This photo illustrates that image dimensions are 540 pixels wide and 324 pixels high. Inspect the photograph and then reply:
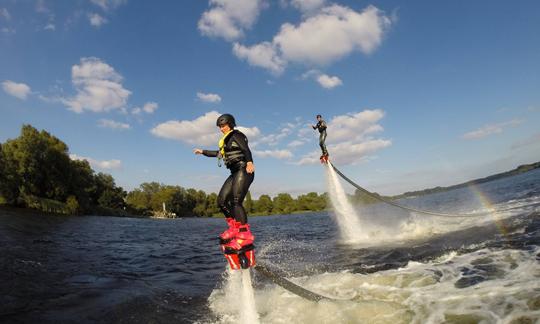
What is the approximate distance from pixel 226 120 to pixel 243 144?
0.86 metres

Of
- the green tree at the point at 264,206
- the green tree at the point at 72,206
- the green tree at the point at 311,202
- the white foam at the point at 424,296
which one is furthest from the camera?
the green tree at the point at 264,206

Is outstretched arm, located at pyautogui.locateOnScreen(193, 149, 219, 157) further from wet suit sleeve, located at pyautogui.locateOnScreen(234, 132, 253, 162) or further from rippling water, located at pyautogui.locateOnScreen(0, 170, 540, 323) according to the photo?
rippling water, located at pyautogui.locateOnScreen(0, 170, 540, 323)

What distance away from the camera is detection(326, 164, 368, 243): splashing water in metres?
20.5

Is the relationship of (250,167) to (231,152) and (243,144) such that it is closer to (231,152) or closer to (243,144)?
(243,144)

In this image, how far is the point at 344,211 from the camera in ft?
78.1

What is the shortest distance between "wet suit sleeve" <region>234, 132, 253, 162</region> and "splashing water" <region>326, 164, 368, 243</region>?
1166 cm

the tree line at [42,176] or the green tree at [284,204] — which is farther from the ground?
the tree line at [42,176]

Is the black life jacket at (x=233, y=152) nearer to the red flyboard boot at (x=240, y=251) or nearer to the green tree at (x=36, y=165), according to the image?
the red flyboard boot at (x=240, y=251)

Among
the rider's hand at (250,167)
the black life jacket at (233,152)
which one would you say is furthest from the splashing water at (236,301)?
the black life jacket at (233,152)

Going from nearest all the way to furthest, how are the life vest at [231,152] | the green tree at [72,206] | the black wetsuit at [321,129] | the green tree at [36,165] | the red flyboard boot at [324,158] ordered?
the life vest at [231,152]
the black wetsuit at [321,129]
the red flyboard boot at [324,158]
the green tree at [36,165]
the green tree at [72,206]

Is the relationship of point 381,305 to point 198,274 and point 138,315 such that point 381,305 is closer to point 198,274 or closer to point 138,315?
point 138,315

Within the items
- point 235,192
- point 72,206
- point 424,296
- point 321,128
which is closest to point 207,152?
point 235,192

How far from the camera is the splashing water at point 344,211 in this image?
2045 centimetres

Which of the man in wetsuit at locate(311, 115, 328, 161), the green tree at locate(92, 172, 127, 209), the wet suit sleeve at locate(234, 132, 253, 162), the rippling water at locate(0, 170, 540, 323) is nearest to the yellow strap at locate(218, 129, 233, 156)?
the wet suit sleeve at locate(234, 132, 253, 162)
